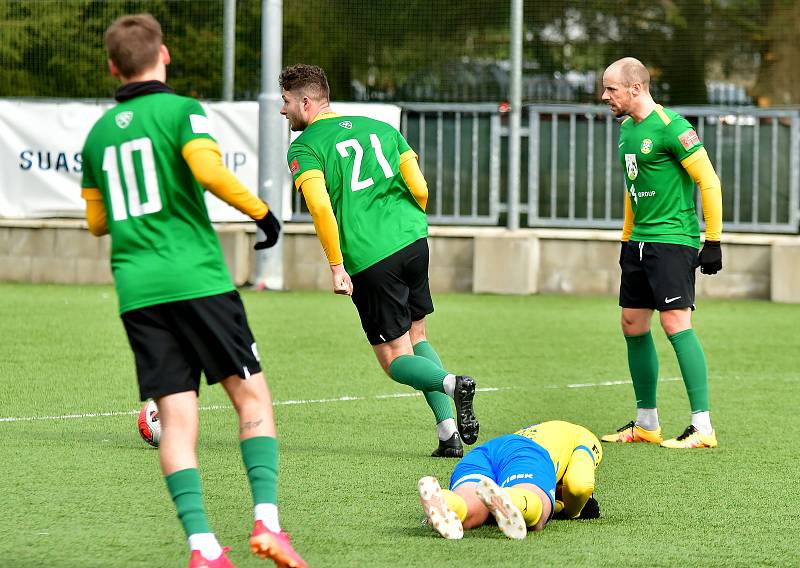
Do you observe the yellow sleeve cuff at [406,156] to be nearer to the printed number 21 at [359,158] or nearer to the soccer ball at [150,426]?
the printed number 21 at [359,158]

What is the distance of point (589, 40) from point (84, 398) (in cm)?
970

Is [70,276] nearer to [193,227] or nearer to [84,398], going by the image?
[84,398]

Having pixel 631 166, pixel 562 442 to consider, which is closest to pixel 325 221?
pixel 562 442

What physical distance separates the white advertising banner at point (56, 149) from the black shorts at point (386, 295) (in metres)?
10.1

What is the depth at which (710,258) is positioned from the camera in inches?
270

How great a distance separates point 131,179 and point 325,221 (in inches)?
82.3

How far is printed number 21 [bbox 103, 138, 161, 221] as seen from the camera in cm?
420

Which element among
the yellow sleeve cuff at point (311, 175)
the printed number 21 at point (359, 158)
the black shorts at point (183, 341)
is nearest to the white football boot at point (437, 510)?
the black shorts at point (183, 341)

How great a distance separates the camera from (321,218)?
6.27m

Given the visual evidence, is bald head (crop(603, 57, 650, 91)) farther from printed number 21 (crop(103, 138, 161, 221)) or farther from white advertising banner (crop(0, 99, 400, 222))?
white advertising banner (crop(0, 99, 400, 222))

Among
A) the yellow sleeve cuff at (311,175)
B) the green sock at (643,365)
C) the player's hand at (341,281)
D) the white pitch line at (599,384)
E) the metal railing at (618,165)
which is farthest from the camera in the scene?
the metal railing at (618,165)

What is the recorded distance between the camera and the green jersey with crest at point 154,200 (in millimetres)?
4191

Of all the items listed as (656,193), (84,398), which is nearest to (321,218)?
(656,193)

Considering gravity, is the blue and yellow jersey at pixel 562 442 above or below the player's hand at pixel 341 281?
below
